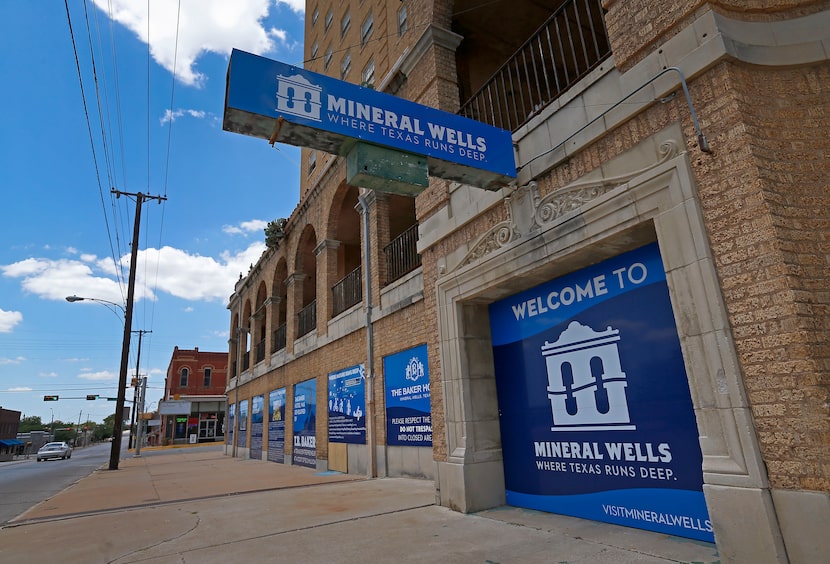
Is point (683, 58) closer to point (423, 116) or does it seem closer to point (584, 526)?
point (423, 116)

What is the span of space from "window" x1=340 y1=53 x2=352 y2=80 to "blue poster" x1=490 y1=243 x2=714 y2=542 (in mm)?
15447

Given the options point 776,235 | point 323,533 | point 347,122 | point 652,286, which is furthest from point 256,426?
point 776,235

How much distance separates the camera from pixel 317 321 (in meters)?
15.2

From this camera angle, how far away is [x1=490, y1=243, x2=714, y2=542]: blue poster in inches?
172

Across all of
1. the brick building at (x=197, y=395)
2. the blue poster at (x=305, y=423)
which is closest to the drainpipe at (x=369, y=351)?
the blue poster at (x=305, y=423)

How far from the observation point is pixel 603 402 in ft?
16.8

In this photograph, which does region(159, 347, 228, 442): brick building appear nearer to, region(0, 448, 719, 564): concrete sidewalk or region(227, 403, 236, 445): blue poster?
region(227, 403, 236, 445): blue poster

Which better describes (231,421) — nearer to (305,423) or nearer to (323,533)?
(305,423)

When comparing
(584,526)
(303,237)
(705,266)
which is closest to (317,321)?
(303,237)

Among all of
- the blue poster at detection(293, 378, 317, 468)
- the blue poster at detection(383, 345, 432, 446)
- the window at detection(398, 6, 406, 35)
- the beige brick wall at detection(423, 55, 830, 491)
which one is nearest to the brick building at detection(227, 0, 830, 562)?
the beige brick wall at detection(423, 55, 830, 491)

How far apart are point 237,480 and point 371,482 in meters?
5.06

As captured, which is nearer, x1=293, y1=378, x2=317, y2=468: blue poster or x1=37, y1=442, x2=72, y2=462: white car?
x1=293, y1=378, x2=317, y2=468: blue poster

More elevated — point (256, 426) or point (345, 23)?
point (345, 23)

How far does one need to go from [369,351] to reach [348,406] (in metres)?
2.18
